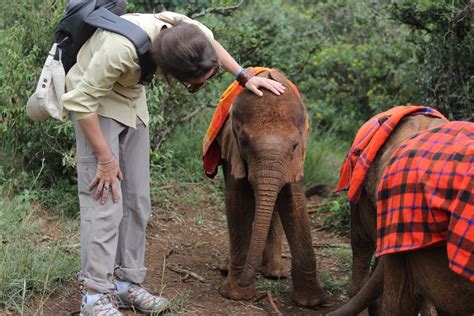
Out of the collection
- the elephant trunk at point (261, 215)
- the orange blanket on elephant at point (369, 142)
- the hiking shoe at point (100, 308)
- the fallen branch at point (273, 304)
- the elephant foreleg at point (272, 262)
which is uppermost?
the orange blanket on elephant at point (369, 142)

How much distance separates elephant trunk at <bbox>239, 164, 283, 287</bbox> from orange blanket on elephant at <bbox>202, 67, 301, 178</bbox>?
725 millimetres

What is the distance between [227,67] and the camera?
16.9 ft

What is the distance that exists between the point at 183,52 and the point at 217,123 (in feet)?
5.41

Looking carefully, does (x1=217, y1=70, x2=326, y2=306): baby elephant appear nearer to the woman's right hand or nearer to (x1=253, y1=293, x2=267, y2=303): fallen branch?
(x1=253, y1=293, x2=267, y2=303): fallen branch

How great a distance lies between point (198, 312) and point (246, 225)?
88 cm

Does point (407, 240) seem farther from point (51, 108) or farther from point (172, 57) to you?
point (51, 108)

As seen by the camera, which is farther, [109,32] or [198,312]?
[198,312]

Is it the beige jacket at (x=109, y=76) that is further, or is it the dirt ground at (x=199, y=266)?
the dirt ground at (x=199, y=266)

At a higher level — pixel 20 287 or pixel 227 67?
pixel 227 67

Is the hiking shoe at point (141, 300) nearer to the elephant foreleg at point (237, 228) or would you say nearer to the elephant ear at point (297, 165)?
the elephant foreleg at point (237, 228)

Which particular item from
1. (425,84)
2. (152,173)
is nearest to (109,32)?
(152,173)

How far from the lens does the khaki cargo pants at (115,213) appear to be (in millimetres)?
4777

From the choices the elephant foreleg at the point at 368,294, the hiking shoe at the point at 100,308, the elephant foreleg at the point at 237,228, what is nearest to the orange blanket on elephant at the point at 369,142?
the elephant foreleg at the point at 368,294

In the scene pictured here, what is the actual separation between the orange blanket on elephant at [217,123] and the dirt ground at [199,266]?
2.78 feet
